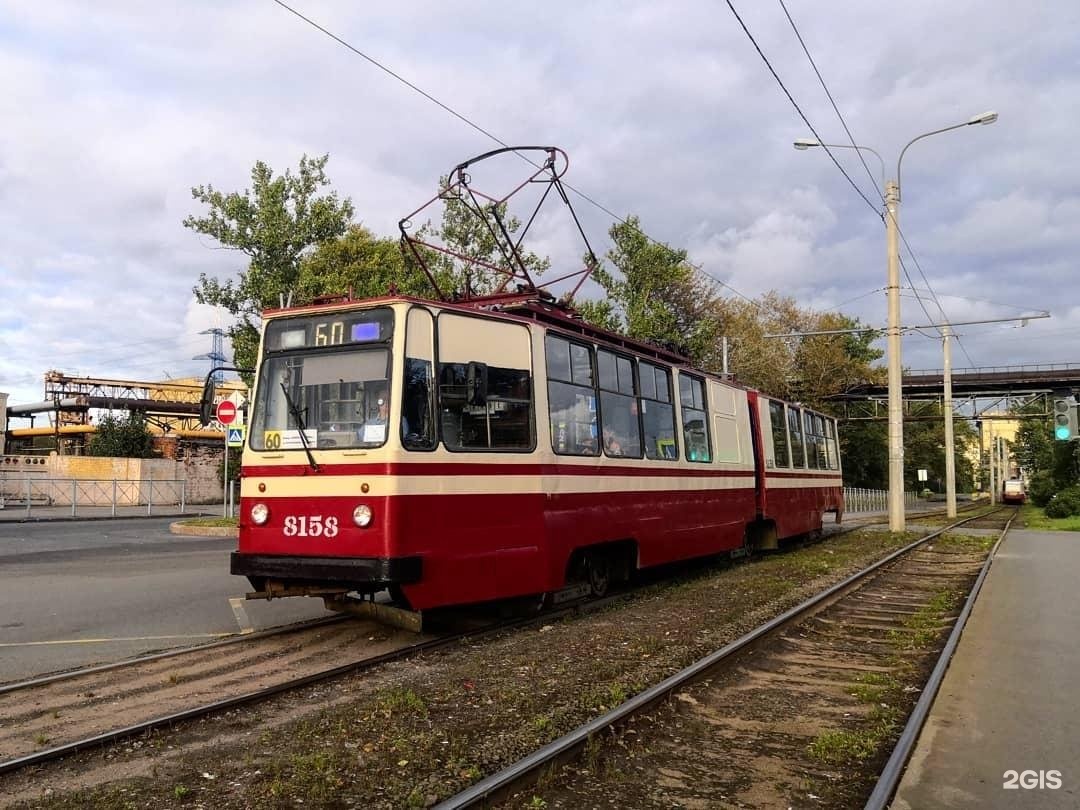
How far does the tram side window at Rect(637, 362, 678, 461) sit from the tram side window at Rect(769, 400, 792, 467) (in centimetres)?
483

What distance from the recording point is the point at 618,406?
9742mm

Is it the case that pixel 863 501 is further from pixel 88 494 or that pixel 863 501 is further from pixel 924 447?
pixel 88 494

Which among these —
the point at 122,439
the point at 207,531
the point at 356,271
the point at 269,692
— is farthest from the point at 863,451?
the point at 269,692

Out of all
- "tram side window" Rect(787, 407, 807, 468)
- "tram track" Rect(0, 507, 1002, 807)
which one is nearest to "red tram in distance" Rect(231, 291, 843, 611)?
"tram track" Rect(0, 507, 1002, 807)

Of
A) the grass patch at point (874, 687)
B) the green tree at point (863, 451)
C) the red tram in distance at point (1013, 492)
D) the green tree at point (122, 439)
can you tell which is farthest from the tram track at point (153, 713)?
the red tram in distance at point (1013, 492)

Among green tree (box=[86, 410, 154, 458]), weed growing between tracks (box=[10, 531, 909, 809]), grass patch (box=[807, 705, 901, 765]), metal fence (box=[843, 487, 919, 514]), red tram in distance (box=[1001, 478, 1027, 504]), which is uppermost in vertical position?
green tree (box=[86, 410, 154, 458])

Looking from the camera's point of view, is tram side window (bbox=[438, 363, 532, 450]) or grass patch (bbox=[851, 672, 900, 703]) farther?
tram side window (bbox=[438, 363, 532, 450])

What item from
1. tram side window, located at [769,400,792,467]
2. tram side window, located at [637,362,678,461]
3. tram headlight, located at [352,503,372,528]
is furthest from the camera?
tram side window, located at [769,400,792,467]

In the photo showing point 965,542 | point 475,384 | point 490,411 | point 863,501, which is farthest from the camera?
point 863,501

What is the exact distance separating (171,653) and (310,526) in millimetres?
1524

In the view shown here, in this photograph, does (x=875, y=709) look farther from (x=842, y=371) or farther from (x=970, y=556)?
(x=842, y=371)

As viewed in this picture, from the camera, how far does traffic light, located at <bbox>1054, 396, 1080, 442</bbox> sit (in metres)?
16.2

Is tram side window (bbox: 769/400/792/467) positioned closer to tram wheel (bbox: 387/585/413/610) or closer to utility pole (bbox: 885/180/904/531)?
utility pole (bbox: 885/180/904/531)

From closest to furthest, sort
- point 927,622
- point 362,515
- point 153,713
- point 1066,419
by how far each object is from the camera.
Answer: point 153,713, point 362,515, point 927,622, point 1066,419
